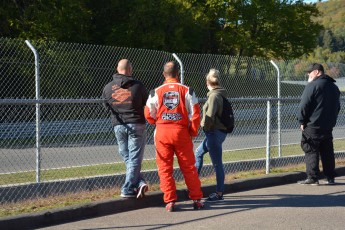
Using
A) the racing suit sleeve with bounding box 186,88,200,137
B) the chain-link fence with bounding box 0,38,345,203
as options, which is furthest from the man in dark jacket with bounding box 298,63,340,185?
the racing suit sleeve with bounding box 186,88,200,137

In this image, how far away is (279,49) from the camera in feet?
163

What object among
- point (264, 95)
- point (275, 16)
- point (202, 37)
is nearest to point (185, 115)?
point (264, 95)

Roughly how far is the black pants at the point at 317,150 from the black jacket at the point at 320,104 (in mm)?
122

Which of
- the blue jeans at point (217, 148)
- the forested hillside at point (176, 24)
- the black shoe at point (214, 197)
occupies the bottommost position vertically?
the black shoe at point (214, 197)

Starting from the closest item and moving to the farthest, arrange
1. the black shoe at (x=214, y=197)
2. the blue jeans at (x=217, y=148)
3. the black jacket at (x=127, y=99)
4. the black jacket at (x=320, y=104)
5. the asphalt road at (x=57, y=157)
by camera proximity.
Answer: the black jacket at (x=127, y=99) → the blue jeans at (x=217, y=148) → the black shoe at (x=214, y=197) → the asphalt road at (x=57, y=157) → the black jacket at (x=320, y=104)

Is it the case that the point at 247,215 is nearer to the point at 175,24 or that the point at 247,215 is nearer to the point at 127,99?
the point at 127,99

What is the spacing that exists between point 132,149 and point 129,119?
1.28 ft

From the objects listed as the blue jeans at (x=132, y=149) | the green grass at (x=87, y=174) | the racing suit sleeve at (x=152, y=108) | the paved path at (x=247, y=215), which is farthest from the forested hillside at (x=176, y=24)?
the racing suit sleeve at (x=152, y=108)

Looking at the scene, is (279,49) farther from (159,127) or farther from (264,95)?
(159,127)

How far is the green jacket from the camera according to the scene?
27.3 ft

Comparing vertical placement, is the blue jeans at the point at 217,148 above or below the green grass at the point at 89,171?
above

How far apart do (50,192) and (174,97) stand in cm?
223

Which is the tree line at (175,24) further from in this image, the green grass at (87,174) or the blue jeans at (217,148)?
the blue jeans at (217,148)

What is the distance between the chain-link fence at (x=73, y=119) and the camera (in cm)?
868
